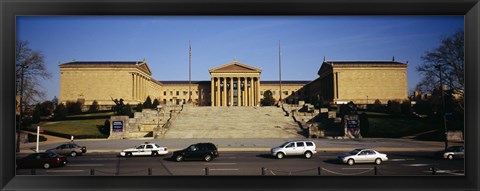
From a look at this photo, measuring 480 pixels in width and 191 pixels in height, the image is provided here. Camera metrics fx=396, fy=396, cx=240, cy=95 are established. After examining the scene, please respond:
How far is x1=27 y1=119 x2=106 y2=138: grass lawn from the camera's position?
132ft

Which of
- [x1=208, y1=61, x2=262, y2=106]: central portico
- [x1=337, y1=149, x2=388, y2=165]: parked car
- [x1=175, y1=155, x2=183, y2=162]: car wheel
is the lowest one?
[x1=175, y1=155, x2=183, y2=162]: car wheel

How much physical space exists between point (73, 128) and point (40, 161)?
72.6 feet

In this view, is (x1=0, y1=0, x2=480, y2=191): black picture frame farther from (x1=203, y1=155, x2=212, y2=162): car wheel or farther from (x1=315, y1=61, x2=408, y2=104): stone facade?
(x1=315, y1=61, x2=408, y2=104): stone facade

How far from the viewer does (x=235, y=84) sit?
10031 centimetres

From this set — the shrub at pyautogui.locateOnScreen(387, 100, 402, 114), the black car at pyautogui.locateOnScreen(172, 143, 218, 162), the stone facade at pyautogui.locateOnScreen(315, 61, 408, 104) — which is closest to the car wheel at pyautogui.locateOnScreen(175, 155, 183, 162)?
the black car at pyautogui.locateOnScreen(172, 143, 218, 162)

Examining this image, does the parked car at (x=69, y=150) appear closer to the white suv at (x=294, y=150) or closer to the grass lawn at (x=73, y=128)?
the grass lawn at (x=73, y=128)

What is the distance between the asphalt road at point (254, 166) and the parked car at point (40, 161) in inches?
16.8

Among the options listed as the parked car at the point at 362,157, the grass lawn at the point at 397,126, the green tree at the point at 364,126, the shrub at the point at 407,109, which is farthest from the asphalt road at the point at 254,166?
the shrub at the point at 407,109

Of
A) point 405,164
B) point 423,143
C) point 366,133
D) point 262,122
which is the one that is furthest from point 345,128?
point 405,164

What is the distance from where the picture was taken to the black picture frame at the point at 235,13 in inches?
542

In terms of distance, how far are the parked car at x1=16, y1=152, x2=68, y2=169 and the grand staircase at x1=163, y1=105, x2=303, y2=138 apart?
18287 mm

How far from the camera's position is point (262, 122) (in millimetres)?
47250

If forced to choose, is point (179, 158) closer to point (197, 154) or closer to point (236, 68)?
point (197, 154)
